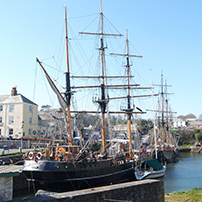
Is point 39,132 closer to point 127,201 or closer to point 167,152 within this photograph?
point 167,152

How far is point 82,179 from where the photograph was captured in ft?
82.5

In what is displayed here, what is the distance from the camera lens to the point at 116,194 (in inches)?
644

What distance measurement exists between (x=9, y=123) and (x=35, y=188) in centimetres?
2522

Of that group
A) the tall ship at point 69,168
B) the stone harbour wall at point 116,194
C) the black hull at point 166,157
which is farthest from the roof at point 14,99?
the stone harbour wall at point 116,194

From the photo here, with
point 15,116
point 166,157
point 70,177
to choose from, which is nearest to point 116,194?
point 70,177

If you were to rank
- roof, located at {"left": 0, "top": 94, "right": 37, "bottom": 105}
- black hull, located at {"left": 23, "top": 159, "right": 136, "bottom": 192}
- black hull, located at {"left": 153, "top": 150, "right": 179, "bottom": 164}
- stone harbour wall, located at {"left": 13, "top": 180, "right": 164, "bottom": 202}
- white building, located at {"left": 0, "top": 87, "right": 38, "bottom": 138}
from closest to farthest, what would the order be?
stone harbour wall, located at {"left": 13, "top": 180, "right": 164, "bottom": 202} → black hull, located at {"left": 23, "top": 159, "right": 136, "bottom": 192} → white building, located at {"left": 0, "top": 87, "right": 38, "bottom": 138} → roof, located at {"left": 0, "top": 94, "right": 37, "bottom": 105} → black hull, located at {"left": 153, "top": 150, "right": 179, "bottom": 164}

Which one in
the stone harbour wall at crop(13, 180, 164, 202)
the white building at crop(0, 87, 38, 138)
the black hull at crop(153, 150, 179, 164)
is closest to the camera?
the stone harbour wall at crop(13, 180, 164, 202)

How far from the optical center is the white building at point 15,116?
1847 inches

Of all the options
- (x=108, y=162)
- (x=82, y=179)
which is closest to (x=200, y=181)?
(x=108, y=162)

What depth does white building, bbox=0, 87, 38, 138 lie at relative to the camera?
46906 mm

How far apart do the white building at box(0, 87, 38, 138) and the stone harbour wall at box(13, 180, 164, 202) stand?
3159 centimetres

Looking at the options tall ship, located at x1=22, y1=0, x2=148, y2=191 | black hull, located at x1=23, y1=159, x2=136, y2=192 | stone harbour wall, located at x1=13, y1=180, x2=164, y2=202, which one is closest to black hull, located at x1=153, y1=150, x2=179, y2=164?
tall ship, located at x1=22, y1=0, x2=148, y2=191

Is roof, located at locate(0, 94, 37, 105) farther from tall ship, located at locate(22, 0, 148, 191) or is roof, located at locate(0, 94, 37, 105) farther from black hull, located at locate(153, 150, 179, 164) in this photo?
black hull, located at locate(153, 150, 179, 164)

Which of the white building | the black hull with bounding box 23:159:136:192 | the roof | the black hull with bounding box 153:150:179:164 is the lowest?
the black hull with bounding box 153:150:179:164
